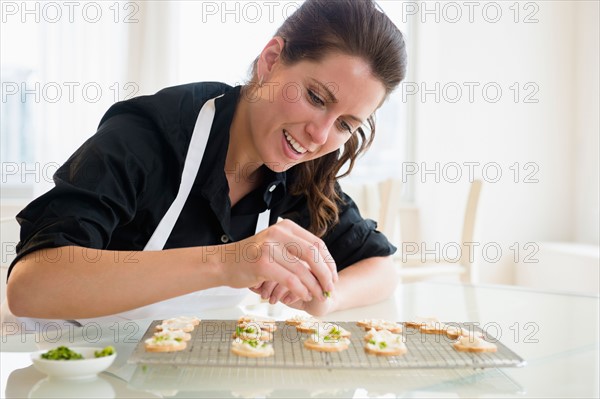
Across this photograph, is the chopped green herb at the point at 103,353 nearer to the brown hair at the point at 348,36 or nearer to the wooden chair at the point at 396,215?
the brown hair at the point at 348,36

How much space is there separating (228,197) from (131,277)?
0.39 meters

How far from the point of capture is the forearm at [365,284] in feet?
4.57

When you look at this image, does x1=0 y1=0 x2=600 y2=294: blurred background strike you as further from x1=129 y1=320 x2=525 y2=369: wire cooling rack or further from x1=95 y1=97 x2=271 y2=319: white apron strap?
x1=129 y1=320 x2=525 y2=369: wire cooling rack

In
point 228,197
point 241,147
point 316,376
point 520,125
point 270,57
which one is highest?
point 520,125

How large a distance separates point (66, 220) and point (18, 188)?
2938 millimetres

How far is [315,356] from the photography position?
0.87 metres

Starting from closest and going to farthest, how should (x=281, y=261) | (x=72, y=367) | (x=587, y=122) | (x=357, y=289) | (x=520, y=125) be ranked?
1. (x=72, y=367)
2. (x=281, y=261)
3. (x=357, y=289)
4. (x=587, y=122)
5. (x=520, y=125)

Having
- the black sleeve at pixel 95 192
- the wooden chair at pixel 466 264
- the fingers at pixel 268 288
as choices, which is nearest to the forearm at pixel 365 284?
the fingers at pixel 268 288

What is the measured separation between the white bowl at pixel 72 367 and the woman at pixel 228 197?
213mm

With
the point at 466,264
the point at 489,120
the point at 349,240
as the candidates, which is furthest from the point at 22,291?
the point at 489,120

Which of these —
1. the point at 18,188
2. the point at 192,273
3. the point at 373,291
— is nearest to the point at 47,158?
the point at 18,188

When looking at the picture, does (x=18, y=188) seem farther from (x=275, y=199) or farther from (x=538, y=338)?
(x=538, y=338)

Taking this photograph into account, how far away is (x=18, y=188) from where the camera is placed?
374cm

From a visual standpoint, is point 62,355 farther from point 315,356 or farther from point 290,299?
point 290,299
